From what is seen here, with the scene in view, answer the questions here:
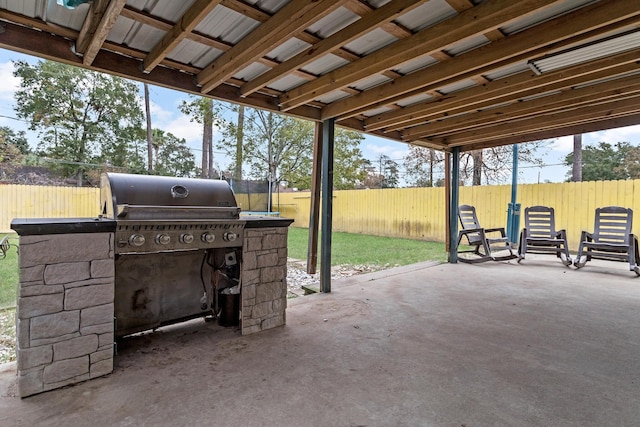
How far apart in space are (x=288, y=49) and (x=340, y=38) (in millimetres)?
522

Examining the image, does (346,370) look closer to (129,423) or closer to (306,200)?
(129,423)

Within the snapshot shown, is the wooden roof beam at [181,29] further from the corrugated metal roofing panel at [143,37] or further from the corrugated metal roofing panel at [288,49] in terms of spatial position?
the corrugated metal roofing panel at [288,49]

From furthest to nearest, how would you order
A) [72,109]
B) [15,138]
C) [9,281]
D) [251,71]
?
[72,109], [15,138], [9,281], [251,71]

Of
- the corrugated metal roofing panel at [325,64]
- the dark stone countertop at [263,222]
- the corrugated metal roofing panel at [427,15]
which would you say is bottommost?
the dark stone countertop at [263,222]

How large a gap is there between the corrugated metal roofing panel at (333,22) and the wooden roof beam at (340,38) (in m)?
0.03

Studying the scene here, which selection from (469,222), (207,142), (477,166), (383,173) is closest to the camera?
(469,222)

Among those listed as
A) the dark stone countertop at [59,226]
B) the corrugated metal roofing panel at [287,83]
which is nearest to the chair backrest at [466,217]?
the corrugated metal roofing panel at [287,83]

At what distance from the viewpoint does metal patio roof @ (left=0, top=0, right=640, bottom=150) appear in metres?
2.01

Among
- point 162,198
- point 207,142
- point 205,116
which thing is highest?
point 205,116

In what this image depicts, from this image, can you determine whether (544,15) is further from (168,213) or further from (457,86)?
(168,213)

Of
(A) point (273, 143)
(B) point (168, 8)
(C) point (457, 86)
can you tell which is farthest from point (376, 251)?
(A) point (273, 143)

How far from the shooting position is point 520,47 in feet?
7.73

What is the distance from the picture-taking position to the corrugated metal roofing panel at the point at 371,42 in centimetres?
238

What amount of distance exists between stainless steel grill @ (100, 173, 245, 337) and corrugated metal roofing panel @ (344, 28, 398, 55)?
151cm
